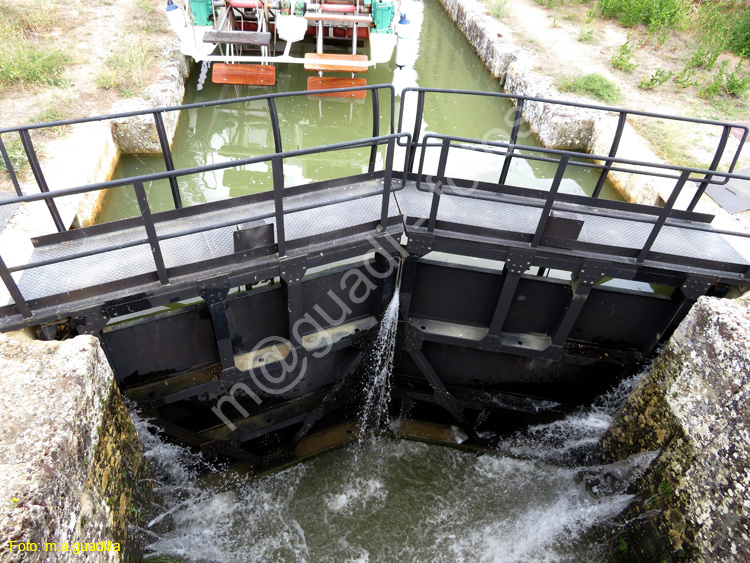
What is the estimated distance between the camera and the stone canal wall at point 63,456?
2867 mm

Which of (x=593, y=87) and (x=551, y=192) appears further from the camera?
(x=593, y=87)

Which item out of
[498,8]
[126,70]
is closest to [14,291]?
[126,70]

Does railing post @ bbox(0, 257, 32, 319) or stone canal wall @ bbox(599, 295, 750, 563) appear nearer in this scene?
railing post @ bbox(0, 257, 32, 319)

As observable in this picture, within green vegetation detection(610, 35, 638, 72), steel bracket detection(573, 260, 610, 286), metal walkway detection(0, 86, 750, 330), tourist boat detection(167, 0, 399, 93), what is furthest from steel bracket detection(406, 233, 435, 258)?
green vegetation detection(610, 35, 638, 72)

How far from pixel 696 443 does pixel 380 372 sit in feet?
10.3

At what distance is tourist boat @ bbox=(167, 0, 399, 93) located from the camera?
1114 centimetres

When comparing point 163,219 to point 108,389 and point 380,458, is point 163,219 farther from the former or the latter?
point 380,458

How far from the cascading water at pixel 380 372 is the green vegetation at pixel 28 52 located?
7.91 meters

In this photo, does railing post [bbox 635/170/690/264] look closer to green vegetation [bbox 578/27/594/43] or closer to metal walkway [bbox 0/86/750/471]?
metal walkway [bbox 0/86/750/471]

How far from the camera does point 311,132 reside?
34.7 ft

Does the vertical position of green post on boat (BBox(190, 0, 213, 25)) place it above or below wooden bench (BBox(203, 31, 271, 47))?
above

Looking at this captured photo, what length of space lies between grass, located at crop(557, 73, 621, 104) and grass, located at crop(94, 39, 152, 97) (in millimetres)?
8707

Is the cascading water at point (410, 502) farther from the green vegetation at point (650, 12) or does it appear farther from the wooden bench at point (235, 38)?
the green vegetation at point (650, 12)

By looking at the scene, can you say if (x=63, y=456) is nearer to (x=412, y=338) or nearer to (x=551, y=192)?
(x=412, y=338)
